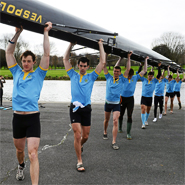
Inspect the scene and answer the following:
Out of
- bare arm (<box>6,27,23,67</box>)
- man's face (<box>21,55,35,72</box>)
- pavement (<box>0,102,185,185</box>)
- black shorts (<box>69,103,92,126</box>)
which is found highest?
bare arm (<box>6,27,23,67</box>)

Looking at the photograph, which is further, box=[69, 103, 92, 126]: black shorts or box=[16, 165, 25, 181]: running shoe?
box=[69, 103, 92, 126]: black shorts

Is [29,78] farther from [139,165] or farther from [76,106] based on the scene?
[139,165]

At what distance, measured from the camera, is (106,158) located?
12.4ft

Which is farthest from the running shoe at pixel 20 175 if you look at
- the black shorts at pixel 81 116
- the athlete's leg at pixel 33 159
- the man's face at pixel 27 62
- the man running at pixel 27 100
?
the man's face at pixel 27 62

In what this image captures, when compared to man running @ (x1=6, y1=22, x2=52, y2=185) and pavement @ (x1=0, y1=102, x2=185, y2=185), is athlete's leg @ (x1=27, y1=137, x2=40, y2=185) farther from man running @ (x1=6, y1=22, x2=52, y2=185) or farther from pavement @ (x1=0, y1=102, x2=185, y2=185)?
pavement @ (x1=0, y1=102, x2=185, y2=185)

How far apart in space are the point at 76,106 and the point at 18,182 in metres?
1.64

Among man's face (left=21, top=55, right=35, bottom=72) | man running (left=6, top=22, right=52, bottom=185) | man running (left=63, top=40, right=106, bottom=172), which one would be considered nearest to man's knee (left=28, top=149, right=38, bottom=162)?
man running (left=6, top=22, right=52, bottom=185)

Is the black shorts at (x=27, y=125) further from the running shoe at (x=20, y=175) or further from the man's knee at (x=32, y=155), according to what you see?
the running shoe at (x=20, y=175)

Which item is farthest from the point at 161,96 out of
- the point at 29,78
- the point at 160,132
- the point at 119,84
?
the point at 29,78

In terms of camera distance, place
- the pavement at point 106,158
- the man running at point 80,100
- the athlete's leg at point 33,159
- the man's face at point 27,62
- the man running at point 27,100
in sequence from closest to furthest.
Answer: the athlete's leg at point 33,159 → the man running at point 27,100 → the man's face at point 27,62 → the pavement at point 106,158 → the man running at point 80,100

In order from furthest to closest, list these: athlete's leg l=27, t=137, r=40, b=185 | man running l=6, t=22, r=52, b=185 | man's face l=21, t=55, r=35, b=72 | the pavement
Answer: the pavement → man's face l=21, t=55, r=35, b=72 → man running l=6, t=22, r=52, b=185 → athlete's leg l=27, t=137, r=40, b=185

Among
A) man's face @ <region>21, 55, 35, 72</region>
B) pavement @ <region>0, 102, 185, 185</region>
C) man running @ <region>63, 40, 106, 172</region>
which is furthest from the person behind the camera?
man running @ <region>63, 40, 106, 172</region>

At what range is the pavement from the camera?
9.80 feet

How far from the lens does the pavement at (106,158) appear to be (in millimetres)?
2986
